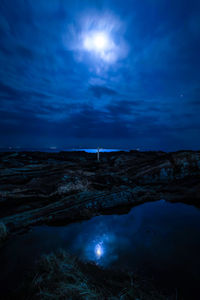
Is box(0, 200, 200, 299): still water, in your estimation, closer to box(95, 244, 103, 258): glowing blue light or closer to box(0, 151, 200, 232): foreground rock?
box(95, 244, 103, 258): glowing blue light

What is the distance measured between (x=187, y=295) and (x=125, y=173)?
50.4ft

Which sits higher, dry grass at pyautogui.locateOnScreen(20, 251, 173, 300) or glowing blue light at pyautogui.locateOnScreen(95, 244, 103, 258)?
dry grass at pyautogui.locateOnScreen(20, 251, 173, 300)

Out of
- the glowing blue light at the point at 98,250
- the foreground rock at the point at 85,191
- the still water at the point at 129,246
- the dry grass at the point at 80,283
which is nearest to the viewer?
the dry grass at the point at 80,283

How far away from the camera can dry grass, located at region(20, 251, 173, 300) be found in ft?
10.9

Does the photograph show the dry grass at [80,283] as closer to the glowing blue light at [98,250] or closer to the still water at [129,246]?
the still water at [129,246]

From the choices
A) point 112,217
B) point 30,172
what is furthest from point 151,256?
point 30,172

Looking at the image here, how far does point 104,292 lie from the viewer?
3.56 m

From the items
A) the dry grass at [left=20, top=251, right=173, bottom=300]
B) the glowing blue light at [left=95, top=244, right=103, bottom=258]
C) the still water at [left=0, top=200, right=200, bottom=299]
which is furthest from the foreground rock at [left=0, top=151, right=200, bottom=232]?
the dry grass at [left=20, top=251, right=173, bottom=300]

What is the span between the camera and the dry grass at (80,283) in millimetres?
3322

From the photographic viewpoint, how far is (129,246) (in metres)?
6.16

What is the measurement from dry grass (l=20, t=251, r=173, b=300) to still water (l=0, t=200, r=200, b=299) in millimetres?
568

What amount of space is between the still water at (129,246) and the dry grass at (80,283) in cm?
57

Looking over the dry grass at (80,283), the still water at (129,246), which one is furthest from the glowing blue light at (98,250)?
the dry grass at (80,283)

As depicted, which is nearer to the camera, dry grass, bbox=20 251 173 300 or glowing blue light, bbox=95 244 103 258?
dry grass, bbox=20 251 173 300
